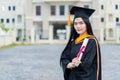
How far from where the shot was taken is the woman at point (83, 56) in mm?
3926

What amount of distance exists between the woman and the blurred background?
43976 mm

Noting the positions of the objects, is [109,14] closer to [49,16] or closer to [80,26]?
[49,16]

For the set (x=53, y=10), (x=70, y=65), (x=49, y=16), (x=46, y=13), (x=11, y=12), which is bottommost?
(x=49, y=16)

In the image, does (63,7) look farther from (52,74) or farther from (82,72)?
(82,72)

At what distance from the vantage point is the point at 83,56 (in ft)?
13.0

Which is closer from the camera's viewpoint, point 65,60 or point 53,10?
point 65,60

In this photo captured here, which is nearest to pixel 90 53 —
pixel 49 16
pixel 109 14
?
pixel 49 16

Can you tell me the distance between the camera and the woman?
393 cm

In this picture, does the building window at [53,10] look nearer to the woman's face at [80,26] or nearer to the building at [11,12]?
the building at [11,12]

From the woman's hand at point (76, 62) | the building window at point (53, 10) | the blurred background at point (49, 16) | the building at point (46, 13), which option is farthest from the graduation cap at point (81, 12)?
the building window at point (53, 10)

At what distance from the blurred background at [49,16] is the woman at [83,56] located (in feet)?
144

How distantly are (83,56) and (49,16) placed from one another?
49.8 meters

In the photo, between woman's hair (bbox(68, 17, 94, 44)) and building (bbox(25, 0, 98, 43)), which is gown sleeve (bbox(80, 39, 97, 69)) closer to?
woman's hair (bbox(68, 17, 94, 44))

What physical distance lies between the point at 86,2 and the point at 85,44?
1986 inches
